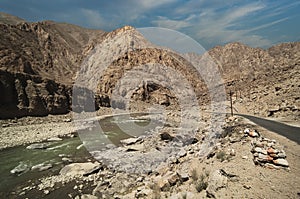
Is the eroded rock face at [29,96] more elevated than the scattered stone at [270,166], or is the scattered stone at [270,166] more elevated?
the eroded rock face at [29,96]

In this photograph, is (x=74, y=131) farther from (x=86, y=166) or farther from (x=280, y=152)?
(x=280, y=152)

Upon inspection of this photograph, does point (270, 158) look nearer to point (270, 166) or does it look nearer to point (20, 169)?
point (270, 166)

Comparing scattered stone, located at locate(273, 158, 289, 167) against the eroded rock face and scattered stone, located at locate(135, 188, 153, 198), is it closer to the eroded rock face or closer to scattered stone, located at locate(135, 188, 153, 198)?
scattered stone, located at locate(135, 188, 153, 198)

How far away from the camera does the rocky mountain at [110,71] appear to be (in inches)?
1104

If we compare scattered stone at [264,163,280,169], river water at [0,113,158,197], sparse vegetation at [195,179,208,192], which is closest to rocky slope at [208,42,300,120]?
scattered stone at [264,163,280,169]

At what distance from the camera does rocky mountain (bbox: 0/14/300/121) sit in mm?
28044

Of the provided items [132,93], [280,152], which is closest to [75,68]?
[132,93]

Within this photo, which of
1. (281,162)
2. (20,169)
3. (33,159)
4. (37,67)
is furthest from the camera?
(37,67)

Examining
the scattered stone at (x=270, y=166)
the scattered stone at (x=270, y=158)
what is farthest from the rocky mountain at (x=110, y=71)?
the scattered stone at (x=270, y=166)

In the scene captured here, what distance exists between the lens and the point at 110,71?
7012cm

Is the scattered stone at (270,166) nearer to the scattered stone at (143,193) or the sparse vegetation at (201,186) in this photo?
the sparse vegetation at (201,186)

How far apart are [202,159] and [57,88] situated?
34428 millimetres

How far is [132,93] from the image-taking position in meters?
63.3

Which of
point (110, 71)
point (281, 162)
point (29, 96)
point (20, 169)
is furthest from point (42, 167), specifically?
point (110, 71)
